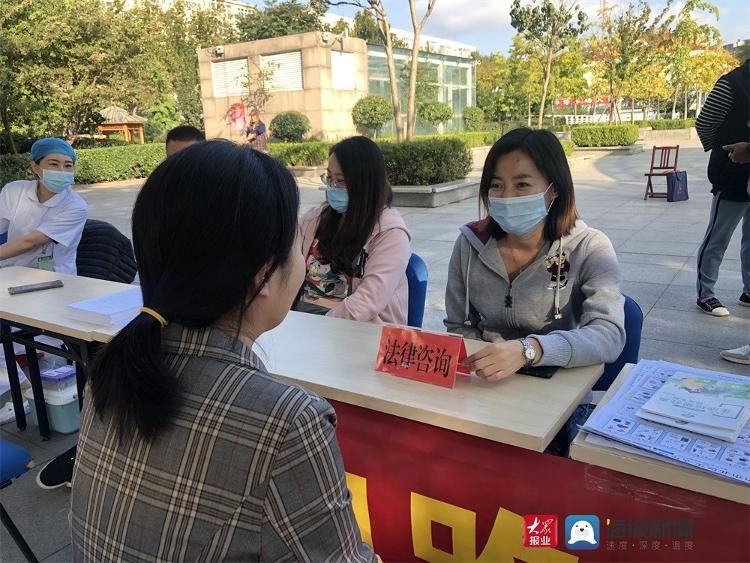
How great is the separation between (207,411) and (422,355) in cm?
89

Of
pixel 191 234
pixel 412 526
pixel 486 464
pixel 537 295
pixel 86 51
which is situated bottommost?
pixel 412 526

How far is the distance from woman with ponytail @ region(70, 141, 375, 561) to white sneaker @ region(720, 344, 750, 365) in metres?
3.23

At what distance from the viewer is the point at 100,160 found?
14234 millimetres

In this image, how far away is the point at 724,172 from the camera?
380cm

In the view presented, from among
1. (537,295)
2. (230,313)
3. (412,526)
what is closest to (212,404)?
(230,313)

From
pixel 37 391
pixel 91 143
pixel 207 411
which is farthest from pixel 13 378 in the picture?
pixel 91 143

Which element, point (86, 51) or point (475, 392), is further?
point (86, 51)

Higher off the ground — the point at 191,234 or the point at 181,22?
the point at 181,22

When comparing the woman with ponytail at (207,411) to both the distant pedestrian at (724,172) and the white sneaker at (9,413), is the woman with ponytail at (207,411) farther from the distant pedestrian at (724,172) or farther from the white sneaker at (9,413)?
the distant pedestrian at (724,172)

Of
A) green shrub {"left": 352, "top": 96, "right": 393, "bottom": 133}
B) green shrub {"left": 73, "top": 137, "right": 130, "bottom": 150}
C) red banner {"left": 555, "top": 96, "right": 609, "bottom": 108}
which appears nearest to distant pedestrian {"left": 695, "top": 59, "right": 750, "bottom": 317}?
green shrub {"left": 352, "top": 96, "right": 393, "bottom": 133}

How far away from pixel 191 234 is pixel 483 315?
1453 mm

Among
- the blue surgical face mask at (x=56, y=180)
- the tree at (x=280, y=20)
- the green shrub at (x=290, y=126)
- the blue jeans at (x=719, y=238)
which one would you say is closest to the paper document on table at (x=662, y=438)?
the blue jeans at (x=719, y=238)

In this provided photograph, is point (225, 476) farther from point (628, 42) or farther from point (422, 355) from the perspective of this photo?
point (628, 42)

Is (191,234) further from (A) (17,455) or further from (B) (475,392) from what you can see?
(A) (17,455)
